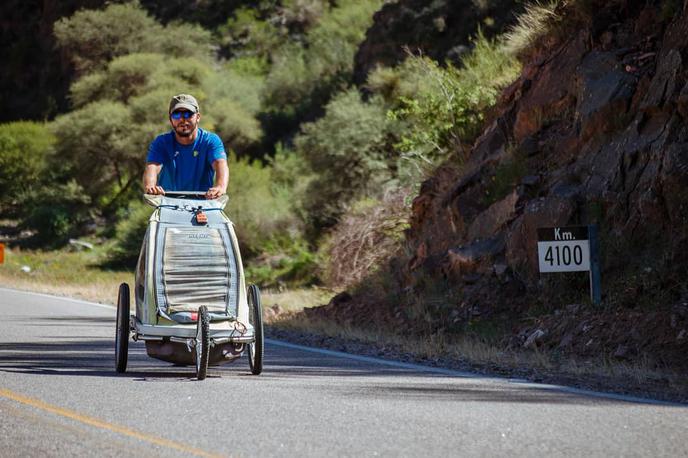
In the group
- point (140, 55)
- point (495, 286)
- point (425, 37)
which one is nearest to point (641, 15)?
point (495, 286)

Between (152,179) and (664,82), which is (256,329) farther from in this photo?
(664,82)

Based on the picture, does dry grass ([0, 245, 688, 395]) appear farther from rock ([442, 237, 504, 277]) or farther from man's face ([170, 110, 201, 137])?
man's face ([170, 110, 201, 137])

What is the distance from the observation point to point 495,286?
15.4m

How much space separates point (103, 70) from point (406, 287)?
56289 millimetres

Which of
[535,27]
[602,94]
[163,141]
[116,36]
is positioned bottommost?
[163,141]

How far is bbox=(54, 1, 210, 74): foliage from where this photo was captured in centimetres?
7175

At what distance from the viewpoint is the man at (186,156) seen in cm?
1013

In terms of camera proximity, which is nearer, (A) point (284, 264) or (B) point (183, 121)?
(B) point (183, 121)

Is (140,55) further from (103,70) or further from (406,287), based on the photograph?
(406,287)

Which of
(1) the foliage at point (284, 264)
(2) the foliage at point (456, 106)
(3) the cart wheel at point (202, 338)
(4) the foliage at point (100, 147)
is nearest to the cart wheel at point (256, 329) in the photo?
(3) the cart wheel at point (202, 338)

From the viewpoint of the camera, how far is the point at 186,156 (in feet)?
34.0

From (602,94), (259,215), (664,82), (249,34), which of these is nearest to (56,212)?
(259,215)

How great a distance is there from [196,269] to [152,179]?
98 cm

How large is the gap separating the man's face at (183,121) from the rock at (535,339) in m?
5.27
